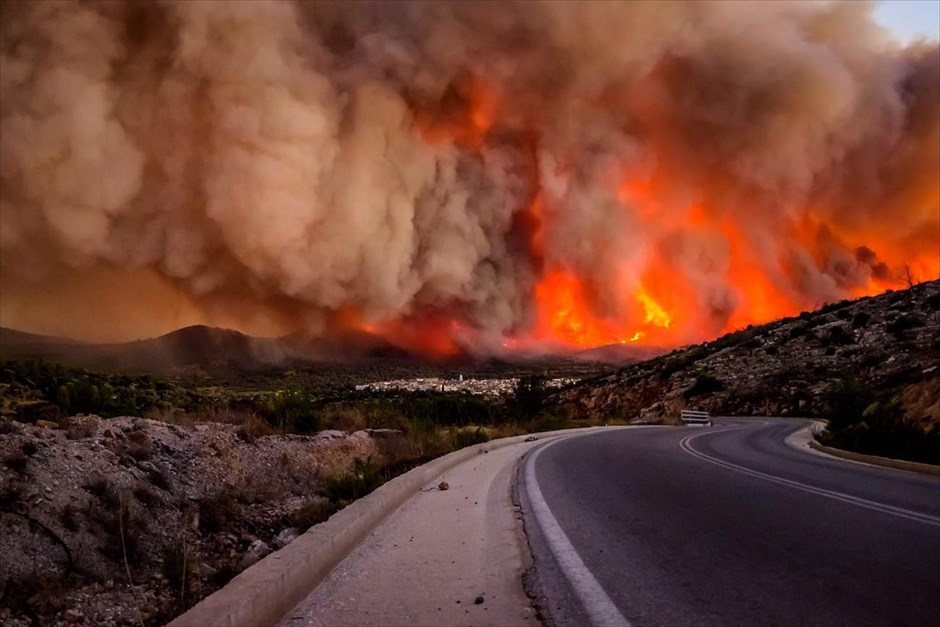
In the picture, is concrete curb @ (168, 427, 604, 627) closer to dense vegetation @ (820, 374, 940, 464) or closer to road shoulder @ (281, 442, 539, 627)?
road shoulder @ (281, 442, 539, 627)

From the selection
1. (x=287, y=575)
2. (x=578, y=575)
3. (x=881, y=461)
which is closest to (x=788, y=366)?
(x=881, y=461)

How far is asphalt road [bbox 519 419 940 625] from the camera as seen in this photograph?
3143mm

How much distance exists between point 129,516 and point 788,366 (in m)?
41.8

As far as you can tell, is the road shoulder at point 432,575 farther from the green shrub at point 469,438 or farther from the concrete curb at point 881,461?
the green shrub at point 469,438

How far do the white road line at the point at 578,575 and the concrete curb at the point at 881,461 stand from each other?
7.07 metres

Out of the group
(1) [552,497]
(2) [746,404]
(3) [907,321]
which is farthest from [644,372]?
(1) [552,497]

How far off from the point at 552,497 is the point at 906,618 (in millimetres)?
4620

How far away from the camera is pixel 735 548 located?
4.42 m

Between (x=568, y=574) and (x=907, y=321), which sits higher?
Result: (x=907, y=321)

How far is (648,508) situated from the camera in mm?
6266

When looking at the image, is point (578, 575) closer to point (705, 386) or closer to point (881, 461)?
point (881, 461)

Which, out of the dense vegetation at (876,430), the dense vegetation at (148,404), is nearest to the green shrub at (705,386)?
the dense vegetation at (876,430)

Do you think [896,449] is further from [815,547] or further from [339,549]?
[339,549]

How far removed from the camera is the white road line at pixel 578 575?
3086mm
